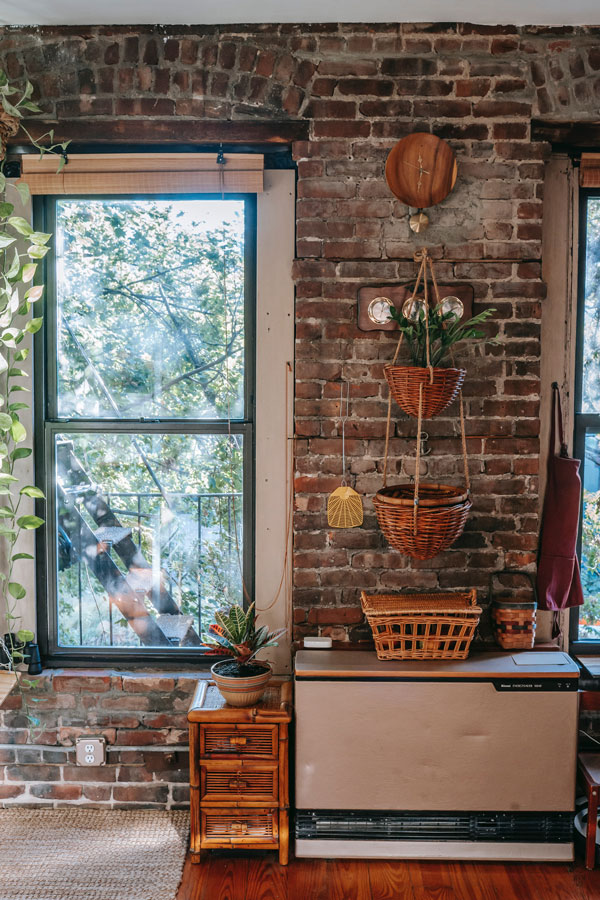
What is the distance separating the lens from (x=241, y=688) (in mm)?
2445

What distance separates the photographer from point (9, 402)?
280 centimetres

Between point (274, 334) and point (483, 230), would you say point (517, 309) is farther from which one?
point (274, 334)

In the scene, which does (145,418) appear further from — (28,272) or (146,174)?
(146,174)

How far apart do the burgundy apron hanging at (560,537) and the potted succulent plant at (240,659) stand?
1.06 metres

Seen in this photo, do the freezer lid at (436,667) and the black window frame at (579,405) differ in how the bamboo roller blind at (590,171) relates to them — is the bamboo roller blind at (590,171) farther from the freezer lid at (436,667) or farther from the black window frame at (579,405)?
the freezer lid at (436,667)

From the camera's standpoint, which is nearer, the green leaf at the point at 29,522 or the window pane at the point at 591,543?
the green leaf at the point at 29,522

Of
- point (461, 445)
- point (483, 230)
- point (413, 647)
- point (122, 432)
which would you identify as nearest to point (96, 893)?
point (413, 647)

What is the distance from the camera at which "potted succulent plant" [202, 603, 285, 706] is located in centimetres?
245

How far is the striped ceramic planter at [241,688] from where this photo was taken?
244 cm

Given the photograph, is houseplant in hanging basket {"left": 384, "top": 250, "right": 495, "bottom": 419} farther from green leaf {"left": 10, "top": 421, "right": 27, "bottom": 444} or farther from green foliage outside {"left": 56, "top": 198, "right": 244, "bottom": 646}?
green leaf {"left": 10, "top": 421, "right": 27, "bottom": 444}

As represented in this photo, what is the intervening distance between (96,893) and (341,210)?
8.27 ft

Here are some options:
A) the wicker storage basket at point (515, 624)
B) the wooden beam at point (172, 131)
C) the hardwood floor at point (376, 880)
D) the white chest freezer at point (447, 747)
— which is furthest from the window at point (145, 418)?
the wicker storage basket at point (515, 624)

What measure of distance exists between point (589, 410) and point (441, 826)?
1693 mm

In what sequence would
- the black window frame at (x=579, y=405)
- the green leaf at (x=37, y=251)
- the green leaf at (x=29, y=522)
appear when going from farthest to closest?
the black window frame at (x=579, y=405) → the green leaf at (x=29, y=522) → the green leaf at (x=37, y=251)
